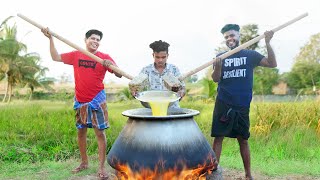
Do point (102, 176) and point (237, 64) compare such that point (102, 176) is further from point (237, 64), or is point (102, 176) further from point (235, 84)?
point (237, 64)

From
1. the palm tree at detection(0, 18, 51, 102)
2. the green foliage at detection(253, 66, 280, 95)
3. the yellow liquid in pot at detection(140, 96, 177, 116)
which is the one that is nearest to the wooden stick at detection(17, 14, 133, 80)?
the yellow liquid in pot at detection(140, 96, 177, 116)

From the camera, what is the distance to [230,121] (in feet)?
14.7

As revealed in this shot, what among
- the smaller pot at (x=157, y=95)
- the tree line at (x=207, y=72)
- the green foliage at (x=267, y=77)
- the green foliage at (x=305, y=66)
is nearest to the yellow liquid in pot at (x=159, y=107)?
the smaller pot at (x=157, y=95)

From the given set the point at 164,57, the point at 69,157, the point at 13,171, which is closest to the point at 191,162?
the point at 164,57

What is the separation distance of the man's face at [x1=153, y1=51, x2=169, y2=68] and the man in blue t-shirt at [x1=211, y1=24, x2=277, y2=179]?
0.65m

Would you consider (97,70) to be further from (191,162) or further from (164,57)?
(191,162)

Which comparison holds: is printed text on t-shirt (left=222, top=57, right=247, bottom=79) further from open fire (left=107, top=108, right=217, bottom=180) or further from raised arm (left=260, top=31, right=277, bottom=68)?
open fire (left=107, top=108, right=217, bottom=180)

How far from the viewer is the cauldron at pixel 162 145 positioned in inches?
119

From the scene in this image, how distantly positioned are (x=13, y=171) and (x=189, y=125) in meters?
3.61

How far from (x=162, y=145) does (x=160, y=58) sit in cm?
110

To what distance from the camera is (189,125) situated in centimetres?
319

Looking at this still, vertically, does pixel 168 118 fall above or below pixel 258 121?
above

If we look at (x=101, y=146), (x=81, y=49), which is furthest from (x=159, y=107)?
(x=101, y=146)

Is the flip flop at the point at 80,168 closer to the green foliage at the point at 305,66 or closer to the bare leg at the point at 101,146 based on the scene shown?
the bare leg at the point at 101,146
